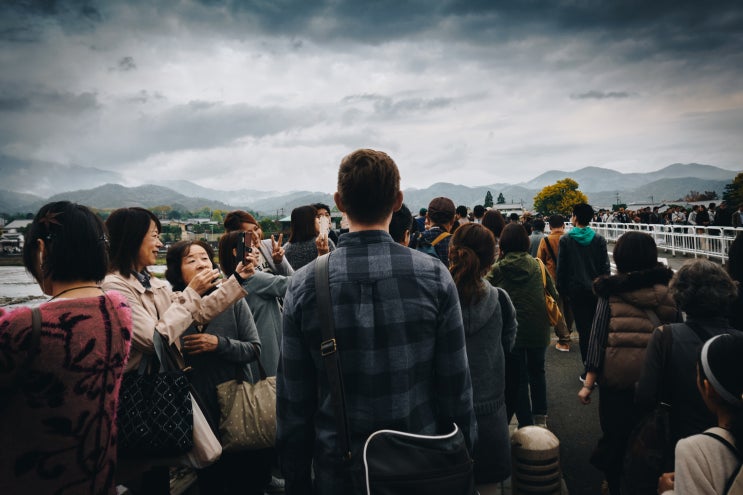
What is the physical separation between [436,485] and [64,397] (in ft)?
4.61

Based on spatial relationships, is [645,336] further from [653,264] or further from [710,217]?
[710,217]

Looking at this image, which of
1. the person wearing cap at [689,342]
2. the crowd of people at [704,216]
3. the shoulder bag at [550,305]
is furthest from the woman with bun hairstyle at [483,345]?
the crowd of people at [704,216]

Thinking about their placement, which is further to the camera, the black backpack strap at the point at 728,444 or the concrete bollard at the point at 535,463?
the concrete bollard at the point at 535,463

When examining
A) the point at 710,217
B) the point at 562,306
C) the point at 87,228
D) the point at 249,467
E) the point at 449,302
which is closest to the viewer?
the point at 449,302

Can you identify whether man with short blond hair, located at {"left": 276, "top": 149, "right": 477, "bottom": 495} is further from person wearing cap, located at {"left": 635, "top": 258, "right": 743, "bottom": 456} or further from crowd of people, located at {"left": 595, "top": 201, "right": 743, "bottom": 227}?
crowd of people, located at {"left": 595, "top": 201, "right": 743, "bottom": 227}

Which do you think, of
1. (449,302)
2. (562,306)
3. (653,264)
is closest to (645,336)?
(653,264)

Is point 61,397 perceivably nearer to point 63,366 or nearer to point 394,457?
point 63,366

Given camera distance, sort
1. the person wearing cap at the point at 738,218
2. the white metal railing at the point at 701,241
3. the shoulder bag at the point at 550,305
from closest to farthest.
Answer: the shoulder bag at the point at 550,305 < the white metal railing at the point at 701,241 < the person wearing cap at the point at 738,218

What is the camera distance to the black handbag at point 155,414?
84.4 inches

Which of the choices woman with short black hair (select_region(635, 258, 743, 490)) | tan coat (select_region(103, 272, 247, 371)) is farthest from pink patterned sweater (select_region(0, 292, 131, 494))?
woman with short black hair (select_region(635, 258, 743, 490))

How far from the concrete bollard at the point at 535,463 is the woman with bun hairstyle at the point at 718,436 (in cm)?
147

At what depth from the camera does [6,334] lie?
143cm

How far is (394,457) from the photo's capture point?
1472 millimetres

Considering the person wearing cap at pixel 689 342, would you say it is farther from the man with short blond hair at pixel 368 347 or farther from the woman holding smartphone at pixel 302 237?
the woman holding smartphone at pixel 302 237
